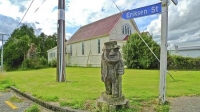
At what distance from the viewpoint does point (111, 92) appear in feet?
15.8

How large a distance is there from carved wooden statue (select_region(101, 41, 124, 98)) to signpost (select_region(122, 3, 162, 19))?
5.15ft

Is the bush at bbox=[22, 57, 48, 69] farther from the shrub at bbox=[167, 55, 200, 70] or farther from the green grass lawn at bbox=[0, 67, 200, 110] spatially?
the green grass lawn at bbox=[0, 67, 200, 110]

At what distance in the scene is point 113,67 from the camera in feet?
15.5

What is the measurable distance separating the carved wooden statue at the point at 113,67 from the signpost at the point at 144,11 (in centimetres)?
157

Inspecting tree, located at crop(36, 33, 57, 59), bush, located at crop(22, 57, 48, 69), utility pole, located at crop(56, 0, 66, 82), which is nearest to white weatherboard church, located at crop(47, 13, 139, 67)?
bush, located at crop(22, 57, 48, 69)

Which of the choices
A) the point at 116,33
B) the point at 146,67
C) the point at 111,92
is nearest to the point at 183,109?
the point at 111,92

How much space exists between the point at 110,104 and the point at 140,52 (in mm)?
21473

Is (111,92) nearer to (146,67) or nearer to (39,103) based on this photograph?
(39,103)

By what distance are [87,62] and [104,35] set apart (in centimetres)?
619

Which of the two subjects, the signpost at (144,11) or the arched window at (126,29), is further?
the arched window at (126,29)

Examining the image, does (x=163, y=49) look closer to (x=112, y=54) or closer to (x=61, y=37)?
(x=112, y=54)

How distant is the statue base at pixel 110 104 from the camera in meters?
4.53

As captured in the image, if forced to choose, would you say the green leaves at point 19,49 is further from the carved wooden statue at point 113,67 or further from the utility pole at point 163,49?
the carved wooden statue at point 113,67

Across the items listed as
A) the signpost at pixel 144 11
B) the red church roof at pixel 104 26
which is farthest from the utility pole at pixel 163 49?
the red church roof at pixel 104 26
